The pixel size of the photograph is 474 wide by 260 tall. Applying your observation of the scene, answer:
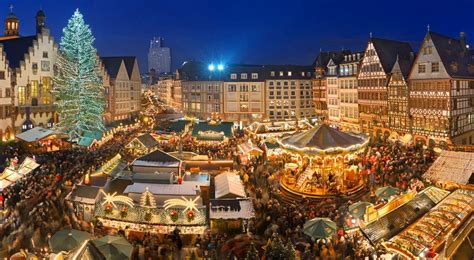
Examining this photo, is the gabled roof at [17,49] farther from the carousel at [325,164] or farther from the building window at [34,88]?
the carousel at [325,164]

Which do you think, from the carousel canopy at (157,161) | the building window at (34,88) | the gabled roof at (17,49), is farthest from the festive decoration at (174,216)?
the gabled roof at (17,49)

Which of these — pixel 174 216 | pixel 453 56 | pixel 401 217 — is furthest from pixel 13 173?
pixel 453 56

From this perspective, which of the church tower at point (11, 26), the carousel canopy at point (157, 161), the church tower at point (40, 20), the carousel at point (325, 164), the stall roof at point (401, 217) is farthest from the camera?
the church tower at point (11, 26)

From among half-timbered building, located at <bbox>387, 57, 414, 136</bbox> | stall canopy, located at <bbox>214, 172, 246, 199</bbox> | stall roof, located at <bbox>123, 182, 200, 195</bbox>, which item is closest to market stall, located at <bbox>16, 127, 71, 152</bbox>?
stall roof, located at <bbox>123, 182, 200, 195</bbox>

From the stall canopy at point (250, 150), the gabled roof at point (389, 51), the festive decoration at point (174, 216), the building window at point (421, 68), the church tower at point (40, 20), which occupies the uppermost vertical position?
the church tower at point (40, 20)

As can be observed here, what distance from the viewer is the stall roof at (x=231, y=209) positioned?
1978 cm

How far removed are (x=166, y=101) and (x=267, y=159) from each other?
81294 millimetres

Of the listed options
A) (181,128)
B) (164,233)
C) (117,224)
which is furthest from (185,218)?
(181,128)

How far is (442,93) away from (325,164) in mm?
17429

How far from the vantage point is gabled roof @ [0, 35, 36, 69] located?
45500 millimetres

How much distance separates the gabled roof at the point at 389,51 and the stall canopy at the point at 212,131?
1744cm

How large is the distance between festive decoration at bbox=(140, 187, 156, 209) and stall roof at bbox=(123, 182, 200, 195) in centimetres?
94

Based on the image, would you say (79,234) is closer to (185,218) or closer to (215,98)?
(185,218)

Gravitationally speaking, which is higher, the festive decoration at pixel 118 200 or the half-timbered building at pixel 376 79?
the half-timbered building at pixel 376 79
